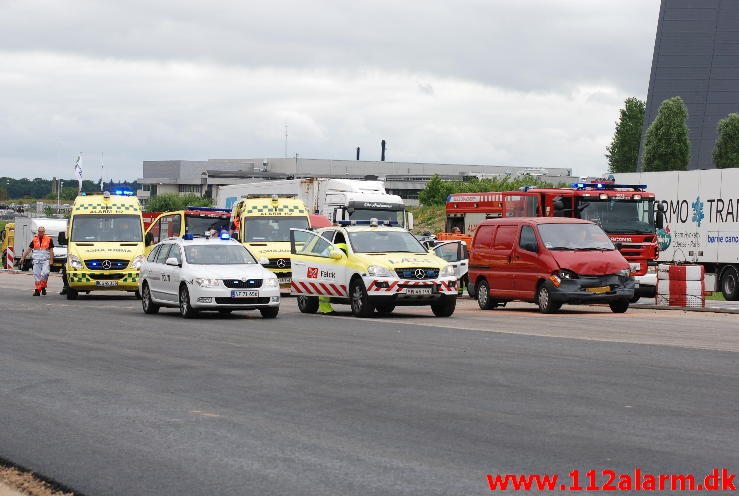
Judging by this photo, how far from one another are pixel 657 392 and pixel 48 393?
18.6ft

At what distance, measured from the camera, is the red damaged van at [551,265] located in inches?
1051

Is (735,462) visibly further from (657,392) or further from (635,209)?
(635,209)

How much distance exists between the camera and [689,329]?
72.3 ft

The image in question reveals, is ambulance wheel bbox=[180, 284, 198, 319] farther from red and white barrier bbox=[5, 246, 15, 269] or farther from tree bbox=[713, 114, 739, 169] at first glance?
tree bbox=[713, 114, 739, 169]

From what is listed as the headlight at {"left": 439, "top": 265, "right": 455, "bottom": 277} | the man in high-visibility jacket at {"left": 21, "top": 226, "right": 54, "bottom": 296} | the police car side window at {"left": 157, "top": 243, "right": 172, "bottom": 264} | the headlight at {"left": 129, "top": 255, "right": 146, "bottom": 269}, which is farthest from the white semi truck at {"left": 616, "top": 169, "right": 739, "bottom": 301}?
the man in high-visibility jacket at {"left": 21, "top": 226, "right": 54, "bottom": 296}

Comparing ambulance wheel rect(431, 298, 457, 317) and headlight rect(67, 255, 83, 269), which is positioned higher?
ambulance wheel rect(431, 298, 457, 317)

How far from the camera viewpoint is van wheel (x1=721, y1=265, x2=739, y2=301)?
33.8 meters

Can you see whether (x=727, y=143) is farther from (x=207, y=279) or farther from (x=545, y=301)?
(x=207, y=279)

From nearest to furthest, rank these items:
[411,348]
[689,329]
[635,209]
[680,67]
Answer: [411,348] → [689,329] → [635,209] → [680,67]

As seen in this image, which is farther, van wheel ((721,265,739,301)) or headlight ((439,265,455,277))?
van wheel ((721,265,739,301))

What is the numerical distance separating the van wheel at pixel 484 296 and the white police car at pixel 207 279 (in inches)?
223

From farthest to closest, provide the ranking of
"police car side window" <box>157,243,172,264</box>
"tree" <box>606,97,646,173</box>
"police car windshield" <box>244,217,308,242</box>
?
"tree" <box>606,97,646,173</box>, "police car windshield" <box>244,217,308,242</box>, "police car side window" <box>157,243,172,264</box>

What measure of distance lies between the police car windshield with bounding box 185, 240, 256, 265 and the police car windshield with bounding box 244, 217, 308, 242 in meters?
10.6

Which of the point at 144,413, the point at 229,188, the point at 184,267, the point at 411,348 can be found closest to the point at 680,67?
the point at 229,188
